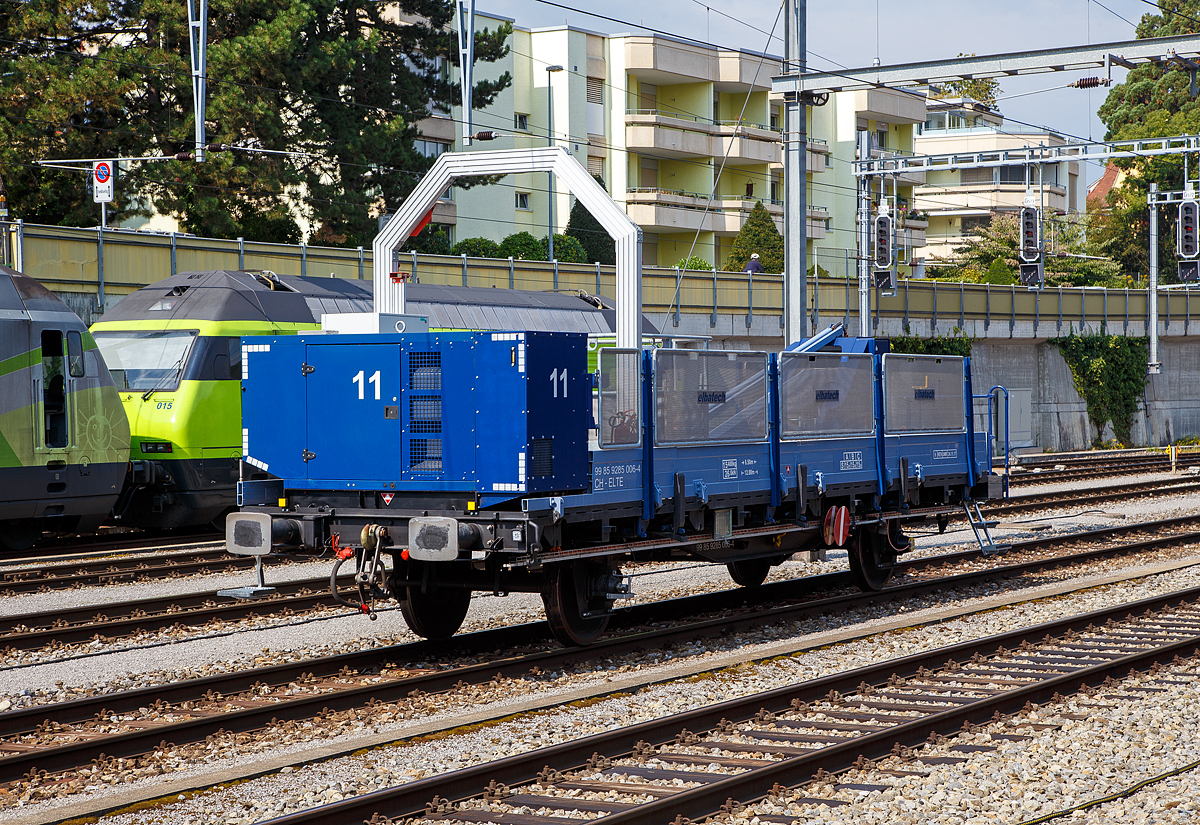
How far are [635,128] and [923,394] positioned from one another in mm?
48413

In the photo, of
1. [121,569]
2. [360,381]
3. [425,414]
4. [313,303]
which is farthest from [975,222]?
[425,414]

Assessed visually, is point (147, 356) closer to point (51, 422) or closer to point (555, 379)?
point (51, 422)

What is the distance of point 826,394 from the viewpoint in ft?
44.8

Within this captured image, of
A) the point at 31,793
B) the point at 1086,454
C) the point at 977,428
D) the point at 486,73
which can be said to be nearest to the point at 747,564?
the point at 977,428

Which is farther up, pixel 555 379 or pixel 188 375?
pixel 188 375

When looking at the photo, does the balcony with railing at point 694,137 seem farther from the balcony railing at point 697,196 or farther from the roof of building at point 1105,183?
the roof of building at point 1105,183

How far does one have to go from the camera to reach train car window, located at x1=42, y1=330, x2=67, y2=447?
18219mm

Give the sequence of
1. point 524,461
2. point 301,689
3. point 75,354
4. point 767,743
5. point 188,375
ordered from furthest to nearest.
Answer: point 188,375 < point 75,354 < point 301,689 < point 524,461 < point 767,743

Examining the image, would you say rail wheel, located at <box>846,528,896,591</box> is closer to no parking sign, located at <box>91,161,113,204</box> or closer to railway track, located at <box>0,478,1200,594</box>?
railway track, located at <box>0,478,1200,594</box>

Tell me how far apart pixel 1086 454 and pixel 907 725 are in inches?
1601

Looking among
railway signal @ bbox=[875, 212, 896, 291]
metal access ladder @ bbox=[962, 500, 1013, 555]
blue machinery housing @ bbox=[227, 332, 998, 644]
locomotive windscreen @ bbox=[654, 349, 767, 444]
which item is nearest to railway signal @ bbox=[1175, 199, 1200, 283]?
railway signal @ bbox=[875, 212, 896, 291]

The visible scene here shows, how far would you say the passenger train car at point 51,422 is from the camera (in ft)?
58.3

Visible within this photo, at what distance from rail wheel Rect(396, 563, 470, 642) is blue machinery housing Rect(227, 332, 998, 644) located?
0.8 inches

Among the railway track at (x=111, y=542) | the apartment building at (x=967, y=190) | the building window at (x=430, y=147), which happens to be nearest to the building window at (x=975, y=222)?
the apartment building at (x=967, y=190)
